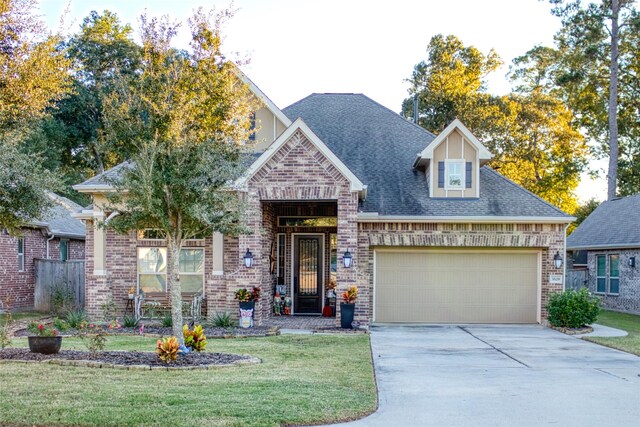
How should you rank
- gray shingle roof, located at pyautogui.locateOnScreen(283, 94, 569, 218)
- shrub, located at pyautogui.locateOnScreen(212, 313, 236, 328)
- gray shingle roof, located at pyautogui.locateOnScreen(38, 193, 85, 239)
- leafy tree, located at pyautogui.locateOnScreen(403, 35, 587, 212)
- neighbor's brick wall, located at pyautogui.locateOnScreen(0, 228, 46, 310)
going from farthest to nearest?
leafy tree, located at pyautogui.locateOnScreen(403, 35, 587, 212) < gray shingle roof, located at pyautogui.locateOnScreen(38, 193, 85, 239) < neighbor's brick wall, located at pyautogui.locateOnScreen(0, 228, 46, 310) < gray shingle roof, located at pyautogui.locateOnScreen(283, 94, 569, 218) < shrub, located at pyautogui.locateOnScreen(212, 313, 236, 328)

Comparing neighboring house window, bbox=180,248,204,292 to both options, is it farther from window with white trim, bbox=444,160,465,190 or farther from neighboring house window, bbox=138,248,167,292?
window with white trim, bbox=444,160,465,190

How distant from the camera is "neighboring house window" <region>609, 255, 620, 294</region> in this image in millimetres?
24641

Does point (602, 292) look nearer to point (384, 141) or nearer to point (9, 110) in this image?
point (384, 141)

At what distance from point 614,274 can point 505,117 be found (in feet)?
43.9

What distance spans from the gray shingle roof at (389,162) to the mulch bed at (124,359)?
788cm

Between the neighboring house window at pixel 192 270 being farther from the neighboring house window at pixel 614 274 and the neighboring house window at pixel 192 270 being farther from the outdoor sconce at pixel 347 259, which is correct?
the neighboring house window at pixel 614 274

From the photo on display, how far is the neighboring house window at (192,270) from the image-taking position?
17.7 m

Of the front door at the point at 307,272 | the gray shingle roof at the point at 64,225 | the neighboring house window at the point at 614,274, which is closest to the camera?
the front door at the point at 307,272

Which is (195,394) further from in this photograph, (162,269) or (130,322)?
(162,269)

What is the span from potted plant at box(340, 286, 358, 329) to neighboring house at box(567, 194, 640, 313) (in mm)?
11639

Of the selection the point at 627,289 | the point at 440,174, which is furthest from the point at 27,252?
the point at 627,289

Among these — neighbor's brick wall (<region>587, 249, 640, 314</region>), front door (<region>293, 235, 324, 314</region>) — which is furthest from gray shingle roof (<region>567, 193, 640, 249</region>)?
front door (<region>293, 235, 324, 314</region>)

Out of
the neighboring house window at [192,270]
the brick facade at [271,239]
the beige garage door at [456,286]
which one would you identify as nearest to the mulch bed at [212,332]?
the brick facade at [271,239]

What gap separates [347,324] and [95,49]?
1177 inches
